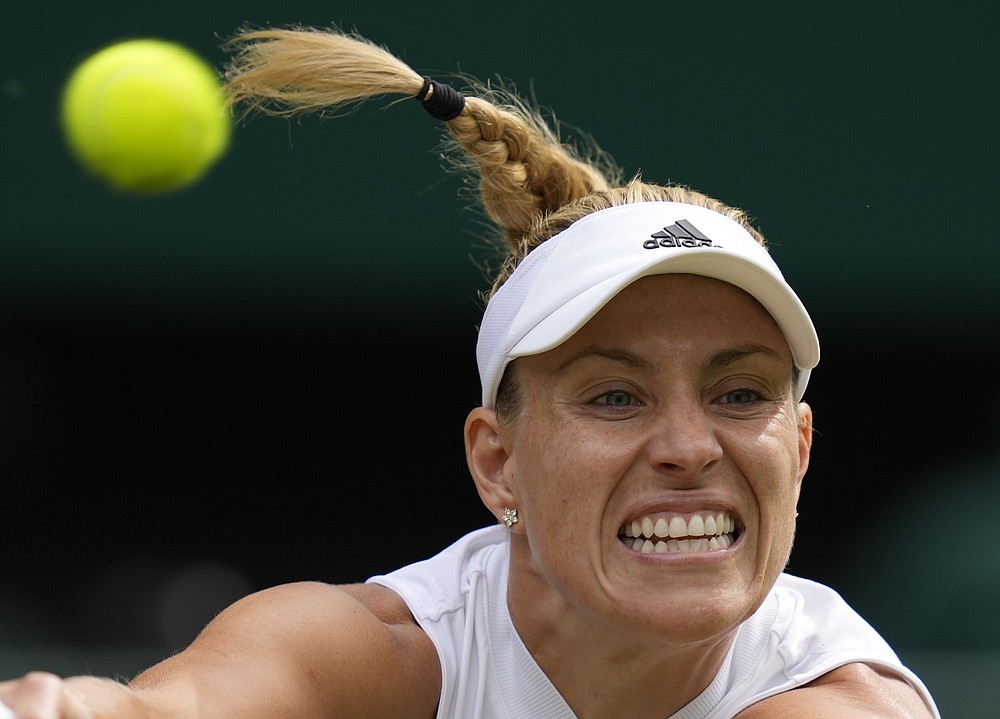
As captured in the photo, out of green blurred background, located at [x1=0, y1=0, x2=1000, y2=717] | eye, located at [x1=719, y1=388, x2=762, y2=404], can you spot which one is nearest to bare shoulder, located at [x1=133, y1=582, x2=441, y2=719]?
eye, located at [x1=719, y1=388, x2=762, y2=404]

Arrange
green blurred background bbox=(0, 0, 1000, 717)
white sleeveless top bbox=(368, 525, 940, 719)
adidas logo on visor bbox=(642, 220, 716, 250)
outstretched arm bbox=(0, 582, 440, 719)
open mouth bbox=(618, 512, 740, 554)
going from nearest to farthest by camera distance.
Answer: outstretched arm bbox=(0, 582, 440, 719) < open mouth bbox=(618, 512, 740, 554) < adidas logo on visor bbox=(642, 220, 716, 250) < white sleeveless top bbox=(368, 525, 940, 719) < green blurred background bbox=(0, 0, 1000, 717)

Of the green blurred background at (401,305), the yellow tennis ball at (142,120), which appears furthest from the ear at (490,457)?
the green blurred background at (401,305)

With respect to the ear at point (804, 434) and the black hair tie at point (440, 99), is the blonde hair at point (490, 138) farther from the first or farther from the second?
the ear at point (804, 434)

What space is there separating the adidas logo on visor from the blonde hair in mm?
171

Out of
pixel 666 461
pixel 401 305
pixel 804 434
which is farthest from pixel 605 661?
pixel 401 305

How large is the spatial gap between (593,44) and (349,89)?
2138mm

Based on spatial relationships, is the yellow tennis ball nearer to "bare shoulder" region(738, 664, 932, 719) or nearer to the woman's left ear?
the woman's left ear

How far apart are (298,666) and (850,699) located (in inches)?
31.6

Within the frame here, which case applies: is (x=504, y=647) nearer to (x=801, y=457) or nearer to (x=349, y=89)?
(x=801, y=457)

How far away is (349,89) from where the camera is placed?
7.71 ft

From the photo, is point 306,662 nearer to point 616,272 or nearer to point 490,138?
point 616,272

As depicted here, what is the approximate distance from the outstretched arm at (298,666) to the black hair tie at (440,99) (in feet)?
2.66

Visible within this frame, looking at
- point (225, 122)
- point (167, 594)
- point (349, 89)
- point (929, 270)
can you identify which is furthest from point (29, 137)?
point (929, 270)

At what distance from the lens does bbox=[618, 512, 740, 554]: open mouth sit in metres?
1.96
